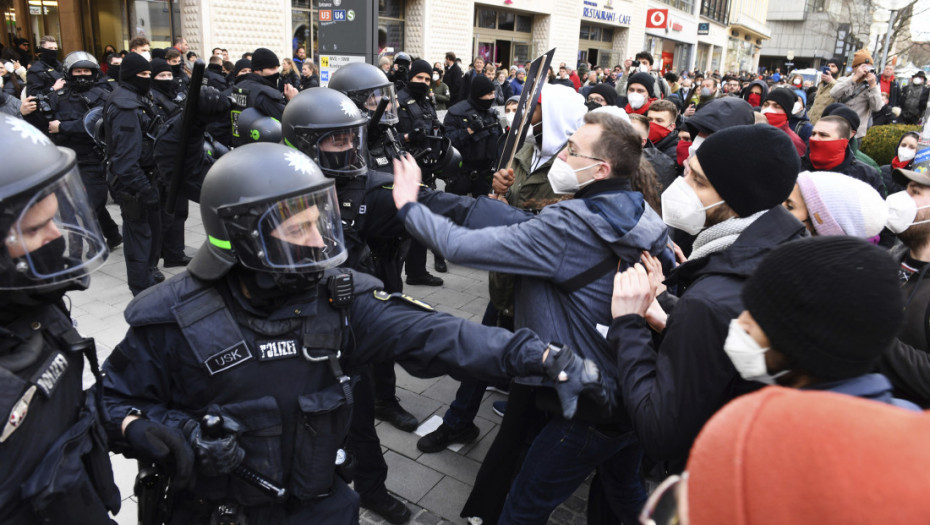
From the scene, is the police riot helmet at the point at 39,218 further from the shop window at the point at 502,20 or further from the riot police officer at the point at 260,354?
the shop window at the point at 502,20

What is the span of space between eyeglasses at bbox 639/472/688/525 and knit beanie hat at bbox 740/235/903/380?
561 mm

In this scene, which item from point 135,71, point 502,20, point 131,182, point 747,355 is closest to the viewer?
point 747,355

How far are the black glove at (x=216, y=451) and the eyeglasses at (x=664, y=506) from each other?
125 cm

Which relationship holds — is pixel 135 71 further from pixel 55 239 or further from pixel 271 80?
pixel 55 239

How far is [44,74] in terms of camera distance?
8859 millimetres

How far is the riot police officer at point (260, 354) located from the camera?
6.07 feet

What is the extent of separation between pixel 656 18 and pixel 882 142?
30.6 metres

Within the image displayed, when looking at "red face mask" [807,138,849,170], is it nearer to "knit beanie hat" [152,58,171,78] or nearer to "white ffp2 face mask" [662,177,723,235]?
"white ffp2 face mask" [662,177,723,235]

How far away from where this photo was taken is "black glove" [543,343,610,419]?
1.88 metres

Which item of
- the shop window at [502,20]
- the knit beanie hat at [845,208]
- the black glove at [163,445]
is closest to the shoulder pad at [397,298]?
the black glove at [163,445]

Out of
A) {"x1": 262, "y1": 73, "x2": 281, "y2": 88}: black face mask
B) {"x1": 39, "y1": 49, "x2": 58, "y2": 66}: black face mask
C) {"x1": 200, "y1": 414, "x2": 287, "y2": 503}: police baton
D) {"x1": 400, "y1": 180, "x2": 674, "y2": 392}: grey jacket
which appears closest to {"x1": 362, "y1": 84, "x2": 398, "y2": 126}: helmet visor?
{"x1": 400, "y1": 180, "x2": 674, "y2": 392}: grey jacket

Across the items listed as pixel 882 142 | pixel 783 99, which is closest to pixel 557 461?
pixel 783 99

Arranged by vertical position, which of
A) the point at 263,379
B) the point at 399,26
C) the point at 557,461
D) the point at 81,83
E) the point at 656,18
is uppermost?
the point at 656,18

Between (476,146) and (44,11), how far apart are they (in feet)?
51.3
